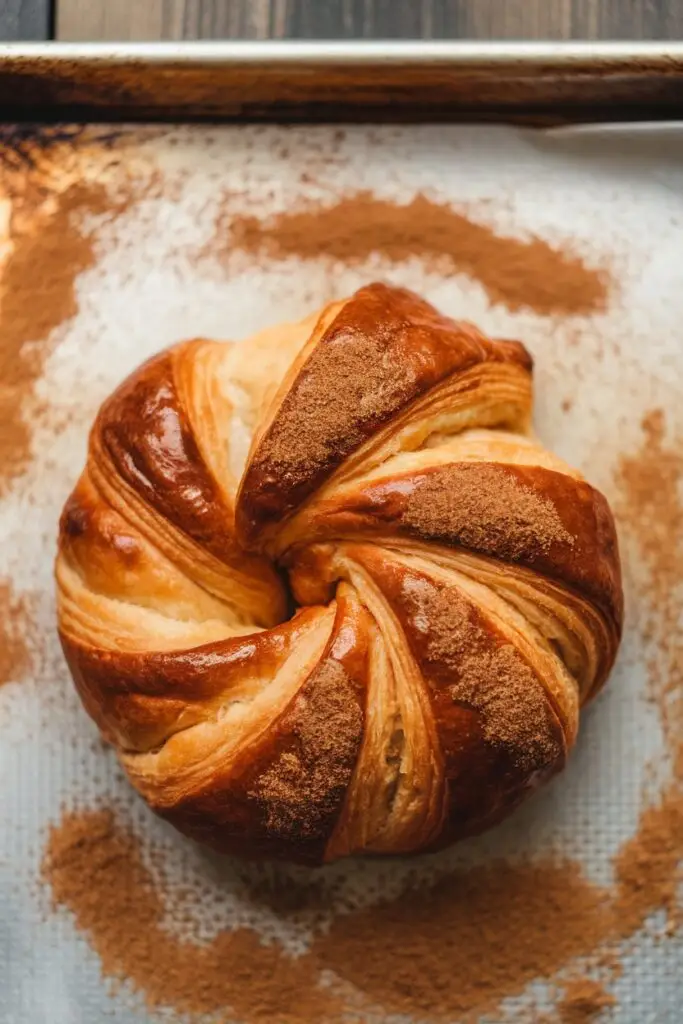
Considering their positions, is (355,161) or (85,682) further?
(355,161)

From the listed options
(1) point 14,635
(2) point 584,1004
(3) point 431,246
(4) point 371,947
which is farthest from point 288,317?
(2) point 584,1004

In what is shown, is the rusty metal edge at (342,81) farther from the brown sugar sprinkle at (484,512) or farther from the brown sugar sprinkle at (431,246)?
the brown sugar sprinkle at (484,512)

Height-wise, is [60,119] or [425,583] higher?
[60,119]

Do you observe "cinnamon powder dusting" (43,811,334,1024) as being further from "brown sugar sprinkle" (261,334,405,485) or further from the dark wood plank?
the dark wood plank

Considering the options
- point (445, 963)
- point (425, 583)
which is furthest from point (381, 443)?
point (445, 963)

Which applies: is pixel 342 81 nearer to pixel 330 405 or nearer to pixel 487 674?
pixel 330 405

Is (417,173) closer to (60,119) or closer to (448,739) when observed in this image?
(60,119)

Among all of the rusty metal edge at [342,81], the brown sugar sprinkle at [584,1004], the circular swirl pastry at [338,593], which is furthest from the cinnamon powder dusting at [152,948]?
the rusty metal edge at [342,81]

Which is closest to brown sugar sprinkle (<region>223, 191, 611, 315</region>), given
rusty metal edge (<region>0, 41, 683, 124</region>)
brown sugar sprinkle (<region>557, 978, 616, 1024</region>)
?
rusty metal edge (<region>0, 41, 683, 124</region>)
